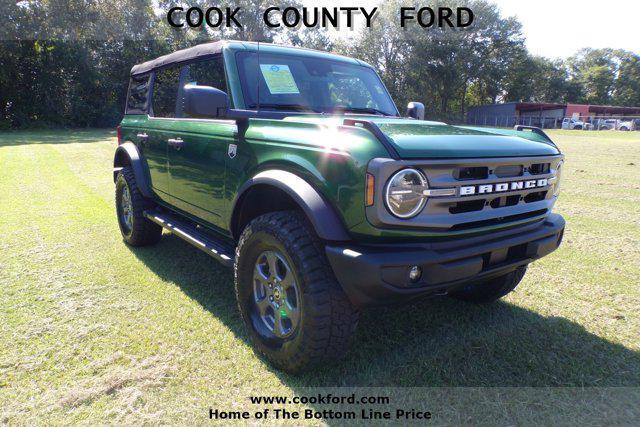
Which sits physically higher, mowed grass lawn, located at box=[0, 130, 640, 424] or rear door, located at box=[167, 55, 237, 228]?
rear door, located at box=[167, 55, 237, 228]

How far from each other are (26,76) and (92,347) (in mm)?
30332

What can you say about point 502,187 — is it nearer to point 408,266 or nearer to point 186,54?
point 408,266

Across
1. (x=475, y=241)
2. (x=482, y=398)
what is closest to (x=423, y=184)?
(x=475, y=241)

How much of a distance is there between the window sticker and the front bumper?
147cm

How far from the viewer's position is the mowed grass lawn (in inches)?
94.2

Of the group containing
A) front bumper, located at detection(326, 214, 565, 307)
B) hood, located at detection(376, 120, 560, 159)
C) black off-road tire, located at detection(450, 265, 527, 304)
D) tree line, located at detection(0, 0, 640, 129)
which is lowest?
black off-road tire, located at detection(450, 265, 527, 304)

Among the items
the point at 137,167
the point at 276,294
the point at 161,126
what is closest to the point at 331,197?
the point at 276,294

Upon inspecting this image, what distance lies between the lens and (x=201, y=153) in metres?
3.28

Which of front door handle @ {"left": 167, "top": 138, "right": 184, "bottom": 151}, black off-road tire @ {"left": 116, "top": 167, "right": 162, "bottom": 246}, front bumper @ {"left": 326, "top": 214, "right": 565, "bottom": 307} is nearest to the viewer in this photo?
front bumper @ {"left": 326, "top": 214, "right": 565, "bottom": 307}

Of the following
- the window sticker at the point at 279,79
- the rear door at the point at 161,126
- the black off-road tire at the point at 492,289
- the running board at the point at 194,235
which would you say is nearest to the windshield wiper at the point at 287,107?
the window sticker at the point at 279,79

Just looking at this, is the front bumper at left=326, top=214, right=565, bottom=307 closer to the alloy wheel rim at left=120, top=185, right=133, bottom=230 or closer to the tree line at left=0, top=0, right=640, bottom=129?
the alloy wheel rim at left=120, top=185, right=133, bottom=230

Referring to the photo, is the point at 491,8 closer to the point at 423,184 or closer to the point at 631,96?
the point at 631,96

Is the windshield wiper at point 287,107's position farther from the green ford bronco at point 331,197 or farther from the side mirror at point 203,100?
the side mirror at point 203,100

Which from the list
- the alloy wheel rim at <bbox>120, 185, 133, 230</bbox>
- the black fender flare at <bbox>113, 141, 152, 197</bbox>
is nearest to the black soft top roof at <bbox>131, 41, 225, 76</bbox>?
the black fender flare at <bbox>113, 141, 152, 197</bbox>
